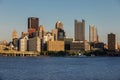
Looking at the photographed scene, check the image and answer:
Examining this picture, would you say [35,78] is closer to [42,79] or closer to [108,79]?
[42,79]

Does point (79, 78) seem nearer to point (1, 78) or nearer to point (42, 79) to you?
→ point (42, 79)

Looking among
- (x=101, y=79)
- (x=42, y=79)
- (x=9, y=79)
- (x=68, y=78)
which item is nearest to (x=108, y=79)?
(x=101, y=79)

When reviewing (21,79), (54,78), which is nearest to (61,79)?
(54,78)

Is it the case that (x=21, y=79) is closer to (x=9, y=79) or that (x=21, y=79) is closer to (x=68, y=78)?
(x=9, y=79)

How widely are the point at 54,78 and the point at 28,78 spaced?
3648mm

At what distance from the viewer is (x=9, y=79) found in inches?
2125

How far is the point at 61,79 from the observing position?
54.6 m

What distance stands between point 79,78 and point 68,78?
1624 millimetres

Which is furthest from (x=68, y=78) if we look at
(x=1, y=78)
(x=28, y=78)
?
(x=1, y=78)

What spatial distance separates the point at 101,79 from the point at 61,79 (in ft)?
18.2

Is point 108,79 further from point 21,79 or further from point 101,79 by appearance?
point 21,79

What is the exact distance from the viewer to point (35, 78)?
2200 inches

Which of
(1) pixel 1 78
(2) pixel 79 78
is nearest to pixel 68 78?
(2) pixel 79 78

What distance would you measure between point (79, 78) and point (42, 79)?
580 cm
